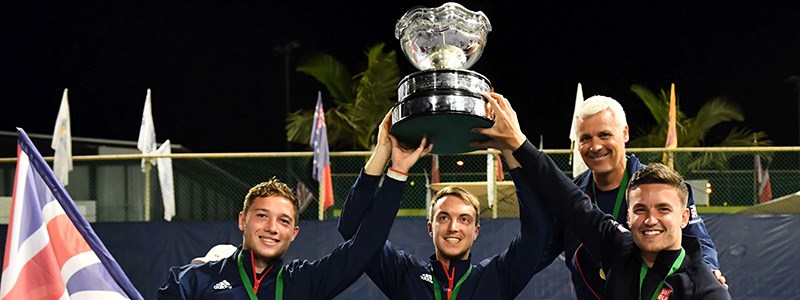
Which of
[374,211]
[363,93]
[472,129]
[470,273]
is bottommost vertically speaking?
[470,273]

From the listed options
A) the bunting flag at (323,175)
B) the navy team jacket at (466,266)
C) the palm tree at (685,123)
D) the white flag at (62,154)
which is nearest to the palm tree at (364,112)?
the palm tree at (685,123)

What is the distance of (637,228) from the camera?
3.22m

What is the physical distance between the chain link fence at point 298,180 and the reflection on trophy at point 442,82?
6439mm

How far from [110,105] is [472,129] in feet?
81.9

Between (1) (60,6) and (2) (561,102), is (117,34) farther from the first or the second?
(2) (561,102)

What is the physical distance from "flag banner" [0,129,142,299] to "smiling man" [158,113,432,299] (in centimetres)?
92

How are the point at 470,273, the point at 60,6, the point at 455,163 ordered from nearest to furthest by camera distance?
the point at 470,273 < the point at 455,163 < the point at 60,6

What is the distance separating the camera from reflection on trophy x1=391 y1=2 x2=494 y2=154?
330 cm

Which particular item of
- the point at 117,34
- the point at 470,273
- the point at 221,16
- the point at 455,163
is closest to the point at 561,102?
the point at 221,16

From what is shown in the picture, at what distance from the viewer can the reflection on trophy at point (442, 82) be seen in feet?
10.8

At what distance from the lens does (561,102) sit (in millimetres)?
30422

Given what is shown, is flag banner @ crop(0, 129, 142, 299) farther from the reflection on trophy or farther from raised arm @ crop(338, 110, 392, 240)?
the reflection on trophy

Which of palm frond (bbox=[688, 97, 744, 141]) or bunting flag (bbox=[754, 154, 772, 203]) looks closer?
bunting flag (bbox=[754, 154, 772, 203])

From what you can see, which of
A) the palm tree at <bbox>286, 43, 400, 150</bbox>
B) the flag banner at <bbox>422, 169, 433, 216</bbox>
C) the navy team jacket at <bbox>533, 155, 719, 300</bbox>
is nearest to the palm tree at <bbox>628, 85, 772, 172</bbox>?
the palm tree at <bbox>286, 43, 400, 150</bbox>
